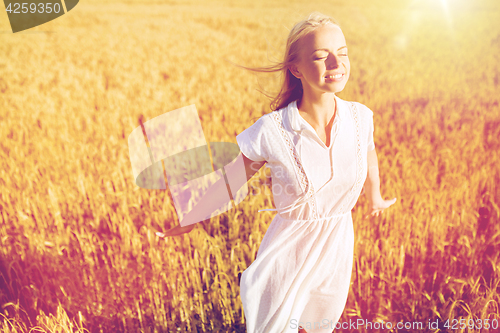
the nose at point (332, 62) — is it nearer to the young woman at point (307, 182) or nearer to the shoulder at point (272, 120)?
the young woman at point (307, 182)

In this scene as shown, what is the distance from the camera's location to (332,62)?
2.56 ft

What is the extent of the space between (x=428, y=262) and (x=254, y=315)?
3.48 feet

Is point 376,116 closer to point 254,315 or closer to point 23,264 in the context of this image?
point 254,315

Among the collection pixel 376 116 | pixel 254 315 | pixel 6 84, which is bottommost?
pixel 254 315

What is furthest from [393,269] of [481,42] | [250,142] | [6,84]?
[481,42]

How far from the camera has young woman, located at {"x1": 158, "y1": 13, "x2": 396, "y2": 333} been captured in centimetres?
83

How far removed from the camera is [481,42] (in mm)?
4590

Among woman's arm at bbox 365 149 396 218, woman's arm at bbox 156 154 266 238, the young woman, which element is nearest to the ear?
the young woman

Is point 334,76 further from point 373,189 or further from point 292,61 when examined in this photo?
point 373,189

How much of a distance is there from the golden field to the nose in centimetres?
21

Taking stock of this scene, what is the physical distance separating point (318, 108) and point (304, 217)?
33cm

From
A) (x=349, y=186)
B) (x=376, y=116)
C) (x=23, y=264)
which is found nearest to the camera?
Result: (x=349, y=186)

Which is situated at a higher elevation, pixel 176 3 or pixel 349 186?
pixel 176 3

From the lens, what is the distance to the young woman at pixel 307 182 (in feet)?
2.72
